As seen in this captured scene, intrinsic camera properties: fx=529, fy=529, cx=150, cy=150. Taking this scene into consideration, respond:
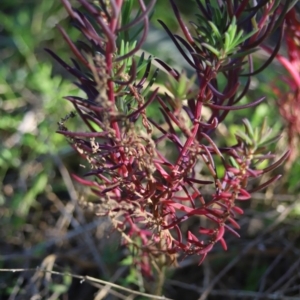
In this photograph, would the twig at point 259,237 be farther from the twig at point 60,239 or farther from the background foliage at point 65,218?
the twig at point 60,239

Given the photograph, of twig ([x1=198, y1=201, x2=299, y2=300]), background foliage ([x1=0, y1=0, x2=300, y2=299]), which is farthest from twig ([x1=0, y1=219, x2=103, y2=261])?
twig ([x1=198, y1=201, x2=299, y2=300])

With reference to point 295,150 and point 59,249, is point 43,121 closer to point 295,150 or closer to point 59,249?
point 59,249

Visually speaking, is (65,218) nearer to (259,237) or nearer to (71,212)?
(71,212)

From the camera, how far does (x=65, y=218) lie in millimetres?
1471

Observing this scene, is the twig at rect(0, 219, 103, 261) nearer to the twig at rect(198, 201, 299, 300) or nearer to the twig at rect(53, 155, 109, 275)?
the twig at rect(53, 155, 109, 275)

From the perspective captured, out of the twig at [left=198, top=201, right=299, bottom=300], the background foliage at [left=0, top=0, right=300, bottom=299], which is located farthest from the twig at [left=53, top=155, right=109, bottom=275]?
the twig at [left=198, top=201, right=299, bottom=300]

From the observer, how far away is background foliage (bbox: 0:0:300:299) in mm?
1291

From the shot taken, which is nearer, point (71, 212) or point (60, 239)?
point (60, 239)

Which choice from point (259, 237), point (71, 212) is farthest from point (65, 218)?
point (259, 237)

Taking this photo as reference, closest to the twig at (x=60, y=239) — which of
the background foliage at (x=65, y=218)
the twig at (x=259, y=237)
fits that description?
the background foliage at (x=65, y=218)

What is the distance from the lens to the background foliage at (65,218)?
1.29m

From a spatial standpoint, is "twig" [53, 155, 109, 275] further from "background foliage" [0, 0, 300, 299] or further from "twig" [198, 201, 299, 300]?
"twig" [198, 201, 299, 300]

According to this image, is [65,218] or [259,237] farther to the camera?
[65,218]

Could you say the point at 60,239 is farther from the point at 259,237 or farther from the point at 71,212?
the point at 259,237
